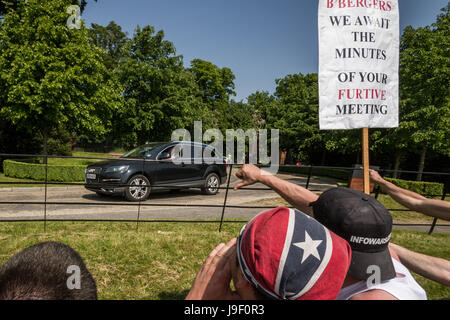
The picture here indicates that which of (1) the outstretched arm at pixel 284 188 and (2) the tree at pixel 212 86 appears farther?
(2) the tree at pixel 212 86

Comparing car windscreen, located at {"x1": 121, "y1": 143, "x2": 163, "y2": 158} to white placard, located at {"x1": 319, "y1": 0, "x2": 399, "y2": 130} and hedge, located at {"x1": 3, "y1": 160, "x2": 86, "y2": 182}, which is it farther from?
white placard, located at {"x1": 319, "y1": 0, "x2": 399, "y2": 130}

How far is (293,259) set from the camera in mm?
729

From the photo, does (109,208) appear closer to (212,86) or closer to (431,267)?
(431,267)

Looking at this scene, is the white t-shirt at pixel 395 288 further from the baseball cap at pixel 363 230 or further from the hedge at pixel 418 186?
the hedge at pixel 418 186

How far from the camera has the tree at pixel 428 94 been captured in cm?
1377

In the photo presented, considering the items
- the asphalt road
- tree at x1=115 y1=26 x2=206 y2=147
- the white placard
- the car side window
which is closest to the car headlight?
the asphalt road

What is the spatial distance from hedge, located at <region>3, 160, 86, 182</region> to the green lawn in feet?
19.8

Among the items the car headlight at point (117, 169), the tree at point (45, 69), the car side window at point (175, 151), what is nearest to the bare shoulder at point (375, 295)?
the car headlight at point (117, 169)

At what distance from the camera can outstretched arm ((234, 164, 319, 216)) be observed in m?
1.60

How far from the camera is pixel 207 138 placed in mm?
31141

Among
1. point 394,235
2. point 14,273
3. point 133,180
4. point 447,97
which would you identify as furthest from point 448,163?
point 14,273

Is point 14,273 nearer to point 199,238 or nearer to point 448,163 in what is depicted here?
point 199,238

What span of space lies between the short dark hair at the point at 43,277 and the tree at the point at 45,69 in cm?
1520

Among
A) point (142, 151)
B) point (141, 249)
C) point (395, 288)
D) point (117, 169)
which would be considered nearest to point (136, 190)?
point (117, 169)
